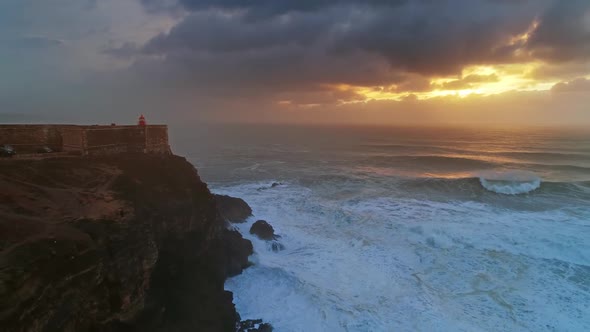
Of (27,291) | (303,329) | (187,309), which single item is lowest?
(303,329)

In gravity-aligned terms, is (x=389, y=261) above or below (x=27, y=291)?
below

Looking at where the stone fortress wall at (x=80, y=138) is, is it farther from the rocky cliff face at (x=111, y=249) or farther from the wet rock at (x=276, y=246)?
the wet rock at (x=276, y=246)

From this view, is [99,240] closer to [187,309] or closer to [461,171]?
[187,309]

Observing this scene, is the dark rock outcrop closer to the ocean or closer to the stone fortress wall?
the ocean

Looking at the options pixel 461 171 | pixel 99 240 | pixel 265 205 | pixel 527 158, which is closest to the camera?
pixel 99 240

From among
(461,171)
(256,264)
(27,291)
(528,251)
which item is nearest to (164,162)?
(256,264)

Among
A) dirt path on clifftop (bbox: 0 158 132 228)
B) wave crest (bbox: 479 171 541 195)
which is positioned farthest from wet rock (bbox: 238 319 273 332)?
wave crest (bbox: 479 171 541 195)
